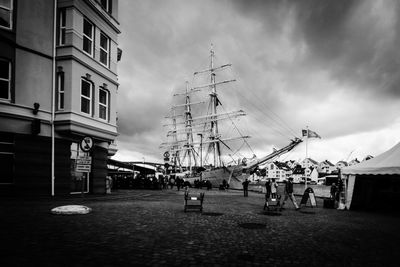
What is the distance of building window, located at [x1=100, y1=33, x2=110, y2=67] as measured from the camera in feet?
78.8

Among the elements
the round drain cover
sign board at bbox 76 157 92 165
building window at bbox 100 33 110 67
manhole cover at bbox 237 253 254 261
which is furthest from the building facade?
manhole cover at bbox 237 253 254 261

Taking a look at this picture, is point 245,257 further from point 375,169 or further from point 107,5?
point 107,5

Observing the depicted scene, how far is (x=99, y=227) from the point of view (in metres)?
9.34

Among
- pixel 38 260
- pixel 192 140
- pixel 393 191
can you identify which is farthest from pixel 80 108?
pixel 192 140

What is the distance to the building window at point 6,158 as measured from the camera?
17.0 m

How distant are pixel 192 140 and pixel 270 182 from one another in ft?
281

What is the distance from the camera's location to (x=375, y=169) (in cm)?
1731

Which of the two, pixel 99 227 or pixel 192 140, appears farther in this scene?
pixel 192 140

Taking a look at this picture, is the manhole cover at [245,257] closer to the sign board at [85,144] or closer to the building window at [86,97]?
the sign board at [85,144]

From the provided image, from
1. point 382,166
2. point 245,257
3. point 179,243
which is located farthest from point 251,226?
point 382,166

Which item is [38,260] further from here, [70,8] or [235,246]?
[70,8]

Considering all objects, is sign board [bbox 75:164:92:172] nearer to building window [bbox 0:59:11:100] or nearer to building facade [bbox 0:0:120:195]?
building facade [bbox 0:0:120:195]

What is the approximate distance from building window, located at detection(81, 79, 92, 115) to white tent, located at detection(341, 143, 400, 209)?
54.9ft

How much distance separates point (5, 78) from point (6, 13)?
353 centimetres
